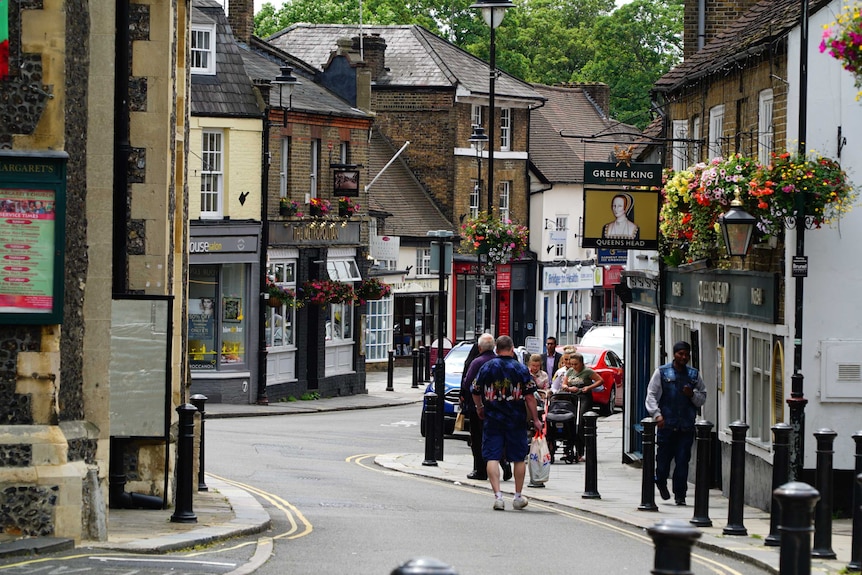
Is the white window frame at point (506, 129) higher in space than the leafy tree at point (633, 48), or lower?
lower

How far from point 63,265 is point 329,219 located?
2871cm

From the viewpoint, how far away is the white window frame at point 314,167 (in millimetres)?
40750

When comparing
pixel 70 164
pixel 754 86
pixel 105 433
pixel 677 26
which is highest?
pixel 677 26

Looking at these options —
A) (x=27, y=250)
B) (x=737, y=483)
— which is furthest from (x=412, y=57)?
(x=27, y=250)

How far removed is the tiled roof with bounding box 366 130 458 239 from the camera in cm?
5350

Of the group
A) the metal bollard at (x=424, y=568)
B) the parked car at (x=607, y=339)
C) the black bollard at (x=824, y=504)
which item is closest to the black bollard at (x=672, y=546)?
the metal bollard at (x=424, y=568)

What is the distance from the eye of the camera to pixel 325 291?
40.2 meters

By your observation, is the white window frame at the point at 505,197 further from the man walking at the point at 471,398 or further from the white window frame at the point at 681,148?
the man walking at the point at 471,398

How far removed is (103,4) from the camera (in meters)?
13.6

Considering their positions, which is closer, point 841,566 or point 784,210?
point 841,566

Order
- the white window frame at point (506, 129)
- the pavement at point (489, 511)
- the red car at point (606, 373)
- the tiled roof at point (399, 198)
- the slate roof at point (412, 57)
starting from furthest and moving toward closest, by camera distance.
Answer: the white window frame at point (506, 129)
the slate roof at point (412, 57)
the tiled roof at point (399, 198)
the red car at point (606, 373)
the pavement at point (489, 511)

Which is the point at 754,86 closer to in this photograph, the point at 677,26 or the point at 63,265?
the point at 63,265

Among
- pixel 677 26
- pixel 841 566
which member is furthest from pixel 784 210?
pixel 677 26

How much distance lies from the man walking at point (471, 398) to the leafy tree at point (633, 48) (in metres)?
65.7
